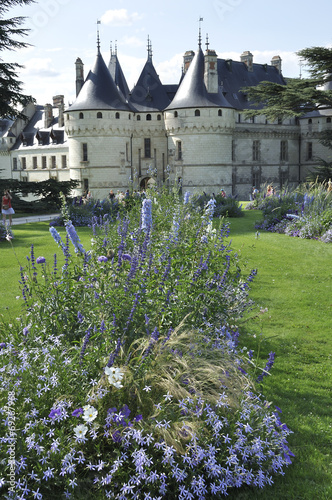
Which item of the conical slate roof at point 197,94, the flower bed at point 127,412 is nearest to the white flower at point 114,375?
the flower bed at point 127,412

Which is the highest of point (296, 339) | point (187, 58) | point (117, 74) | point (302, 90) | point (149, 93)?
point (187, 58)

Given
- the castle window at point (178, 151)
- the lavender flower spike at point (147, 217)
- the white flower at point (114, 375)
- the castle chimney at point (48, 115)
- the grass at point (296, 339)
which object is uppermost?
the castle chimney at point (48, 115)

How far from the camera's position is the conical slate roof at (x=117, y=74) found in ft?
129

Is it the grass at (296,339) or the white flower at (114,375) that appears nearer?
the white flower at (114,375)

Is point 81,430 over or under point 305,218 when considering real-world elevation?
under

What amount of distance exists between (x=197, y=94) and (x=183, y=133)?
2856mm

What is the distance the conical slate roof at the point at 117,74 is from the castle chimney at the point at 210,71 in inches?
309

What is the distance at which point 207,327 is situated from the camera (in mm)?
4438

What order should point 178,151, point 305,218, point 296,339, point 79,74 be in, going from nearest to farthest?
point 296,339, point 305,218, point 178,151, point 79,74

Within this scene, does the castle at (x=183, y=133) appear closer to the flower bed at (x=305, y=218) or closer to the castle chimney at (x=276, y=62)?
the castle chimney at (x=276, y=62)

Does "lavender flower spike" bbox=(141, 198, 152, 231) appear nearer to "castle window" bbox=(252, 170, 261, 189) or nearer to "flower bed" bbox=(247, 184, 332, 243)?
"flower bed" bbox=(247, 184, 332, 243)

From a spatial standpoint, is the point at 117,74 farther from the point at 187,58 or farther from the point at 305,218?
the point at 305,218

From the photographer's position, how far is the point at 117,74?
3928cm

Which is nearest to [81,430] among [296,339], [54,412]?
[54,412]
